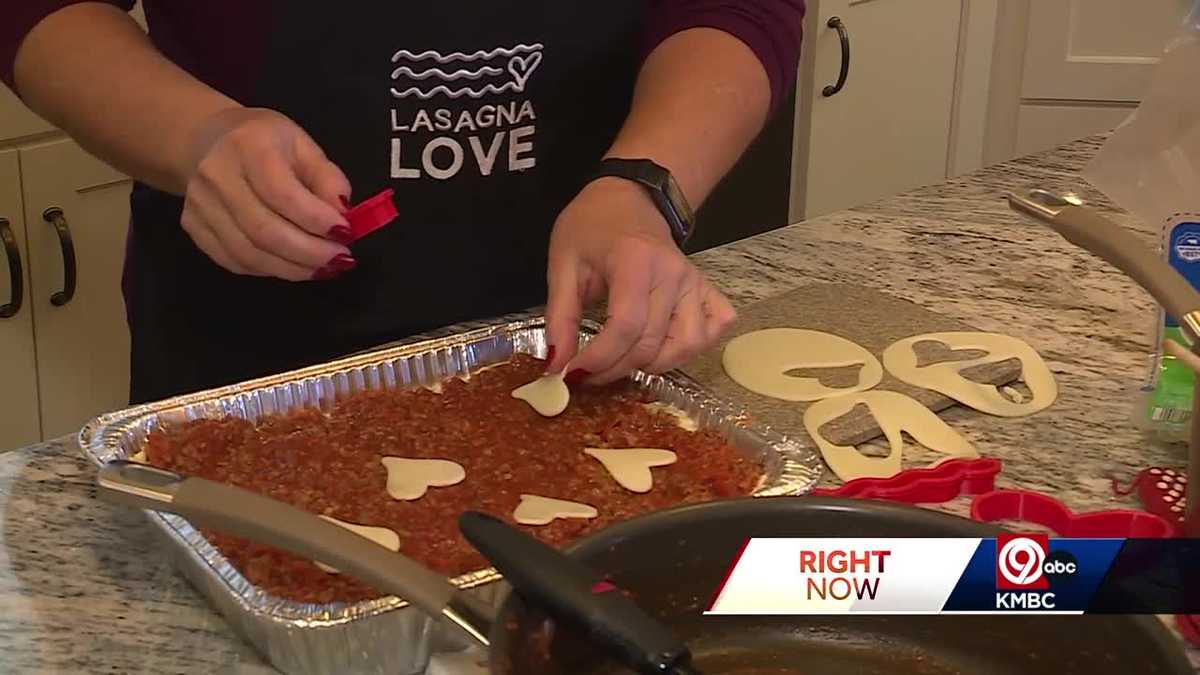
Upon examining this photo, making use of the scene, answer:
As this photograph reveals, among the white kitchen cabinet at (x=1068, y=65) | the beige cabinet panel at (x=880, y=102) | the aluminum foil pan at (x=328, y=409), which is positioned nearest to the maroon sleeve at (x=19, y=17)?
the aluminum foil pan at (x=328, y=409)

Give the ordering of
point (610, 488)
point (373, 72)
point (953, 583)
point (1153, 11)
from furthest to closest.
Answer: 1. point (1153, 11)
2. point (373, 72)
3. point (610, 488)
4. point (953, 583)

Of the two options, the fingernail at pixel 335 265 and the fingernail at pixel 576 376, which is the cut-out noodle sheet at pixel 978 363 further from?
the fingernail at pixel 335 265

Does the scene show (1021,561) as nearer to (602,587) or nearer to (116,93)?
(602,587)

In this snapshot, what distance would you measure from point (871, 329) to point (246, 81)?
0.55m

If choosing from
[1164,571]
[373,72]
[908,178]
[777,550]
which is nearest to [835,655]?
[777,550]

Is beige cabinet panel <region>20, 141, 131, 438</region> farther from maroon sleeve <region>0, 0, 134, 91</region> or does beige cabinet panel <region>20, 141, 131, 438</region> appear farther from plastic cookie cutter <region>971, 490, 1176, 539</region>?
plastic cookie cutter <region>971, 490, 1176, 539</region>

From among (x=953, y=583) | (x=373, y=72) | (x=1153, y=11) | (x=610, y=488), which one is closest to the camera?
(x=953, y=583)

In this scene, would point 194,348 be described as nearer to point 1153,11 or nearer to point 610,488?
point 610,488

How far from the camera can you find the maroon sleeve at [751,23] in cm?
123

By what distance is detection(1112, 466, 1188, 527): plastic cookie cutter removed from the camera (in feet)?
2.97

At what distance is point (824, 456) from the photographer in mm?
1000

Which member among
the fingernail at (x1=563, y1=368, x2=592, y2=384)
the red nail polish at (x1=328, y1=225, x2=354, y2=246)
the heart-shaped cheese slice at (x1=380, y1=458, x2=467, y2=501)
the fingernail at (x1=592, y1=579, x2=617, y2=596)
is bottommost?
the heart-shaped cheese slice at (x1=380, y1=458, x2=467, y2=501)

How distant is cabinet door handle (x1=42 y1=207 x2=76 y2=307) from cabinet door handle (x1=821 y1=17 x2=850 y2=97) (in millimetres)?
1356

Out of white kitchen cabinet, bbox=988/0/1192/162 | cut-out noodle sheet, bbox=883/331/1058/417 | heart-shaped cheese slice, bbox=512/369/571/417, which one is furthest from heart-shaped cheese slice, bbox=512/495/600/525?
white kitchen cabinet, bbox=988/0/1192/162
